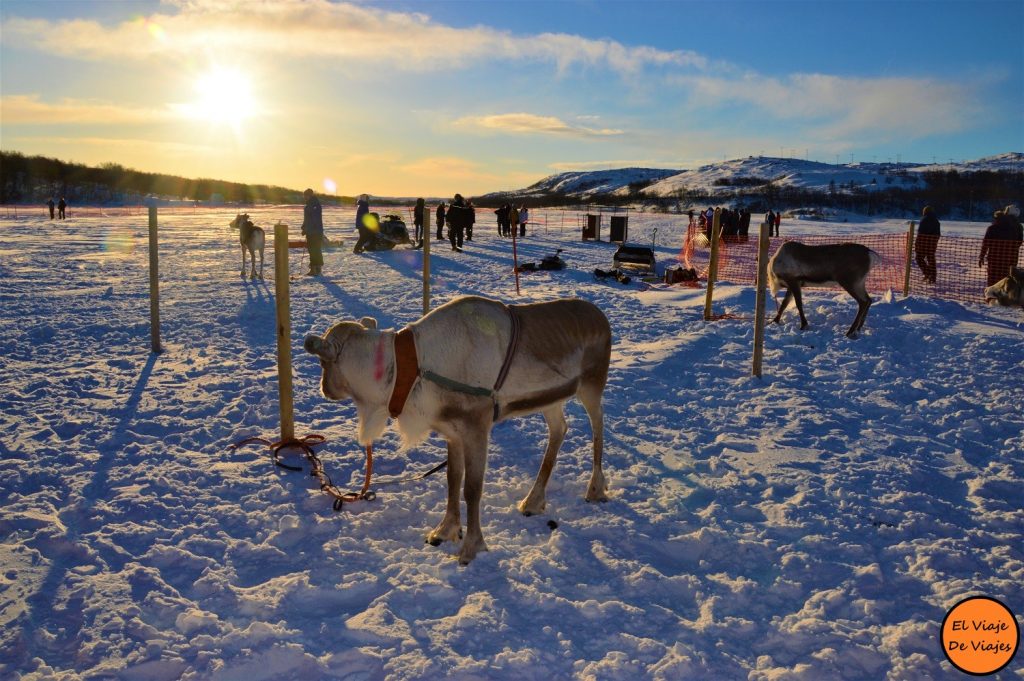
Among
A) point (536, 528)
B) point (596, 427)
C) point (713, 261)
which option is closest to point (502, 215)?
point (713, 261)

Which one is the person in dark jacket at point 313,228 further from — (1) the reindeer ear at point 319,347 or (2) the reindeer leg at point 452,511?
(1) the reindeer ear at point 319,347

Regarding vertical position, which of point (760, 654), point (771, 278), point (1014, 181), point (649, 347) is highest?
point (1014, 181)

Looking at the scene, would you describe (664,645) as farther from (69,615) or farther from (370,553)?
(69,615)

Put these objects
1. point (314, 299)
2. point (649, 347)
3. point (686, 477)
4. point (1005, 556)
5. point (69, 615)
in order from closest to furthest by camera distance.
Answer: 1. point (69, 615)
2. point (1005, 556)
3. point (686, 477)
4. point (649, 347)
5. point (314, 299)

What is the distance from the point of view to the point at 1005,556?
4.30 meters

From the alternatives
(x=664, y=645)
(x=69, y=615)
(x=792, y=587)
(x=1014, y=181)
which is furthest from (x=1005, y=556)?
(x=1014, y=181)

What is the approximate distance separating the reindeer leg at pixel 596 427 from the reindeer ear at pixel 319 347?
1943mm

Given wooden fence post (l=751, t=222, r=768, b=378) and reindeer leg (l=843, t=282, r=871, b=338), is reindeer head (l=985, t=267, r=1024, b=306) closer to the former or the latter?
reindeer leg (l=843, t=282, r=871, b=338)

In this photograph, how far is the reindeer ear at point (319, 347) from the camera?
12.3ft

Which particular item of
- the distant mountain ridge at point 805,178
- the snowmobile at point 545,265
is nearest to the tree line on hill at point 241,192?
the distant mountain ridge at point 805,178

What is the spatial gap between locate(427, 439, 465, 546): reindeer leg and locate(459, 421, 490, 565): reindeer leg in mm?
188

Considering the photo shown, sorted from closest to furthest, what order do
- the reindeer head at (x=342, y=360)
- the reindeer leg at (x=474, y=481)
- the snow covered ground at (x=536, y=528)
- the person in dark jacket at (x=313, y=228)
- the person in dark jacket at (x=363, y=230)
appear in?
the snow covered ground at (x=536, y=528) → the reindeer head at (x=342, y=360) → the reindeer leg at (x=474, y=481) → the person in dark jacket at (x=313, y=228) → the person in dark jacket at (x=363, y=230)

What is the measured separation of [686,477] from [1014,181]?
12867 cm

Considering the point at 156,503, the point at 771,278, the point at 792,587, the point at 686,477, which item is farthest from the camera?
the point at 771,278
